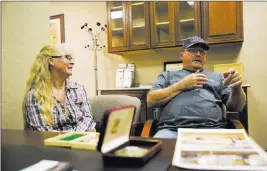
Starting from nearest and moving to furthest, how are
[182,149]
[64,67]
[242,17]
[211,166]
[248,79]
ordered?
[211,166]
[182,149]
[64,67]
[242,17]
[248,79]

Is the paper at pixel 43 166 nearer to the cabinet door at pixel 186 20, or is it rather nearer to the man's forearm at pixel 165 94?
the man's forearm at pixel 165 94

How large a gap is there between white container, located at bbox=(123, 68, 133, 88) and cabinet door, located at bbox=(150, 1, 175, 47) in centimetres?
52

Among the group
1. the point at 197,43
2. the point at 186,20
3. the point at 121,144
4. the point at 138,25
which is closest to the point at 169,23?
the point at 186,20

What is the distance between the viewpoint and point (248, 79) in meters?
2.91

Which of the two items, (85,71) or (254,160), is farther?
(85,71)

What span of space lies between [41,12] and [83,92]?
2.02ft

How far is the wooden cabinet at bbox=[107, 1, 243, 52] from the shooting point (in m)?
2.73

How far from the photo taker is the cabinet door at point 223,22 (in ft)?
8.84

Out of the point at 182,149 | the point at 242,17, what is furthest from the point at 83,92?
→ the point at 242,17

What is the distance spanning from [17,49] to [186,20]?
2071 mm

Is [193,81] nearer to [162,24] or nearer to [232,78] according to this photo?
[232,78]

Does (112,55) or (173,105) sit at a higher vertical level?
(112,55)

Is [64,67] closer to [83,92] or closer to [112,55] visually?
[83,92]

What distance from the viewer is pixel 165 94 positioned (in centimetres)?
169
